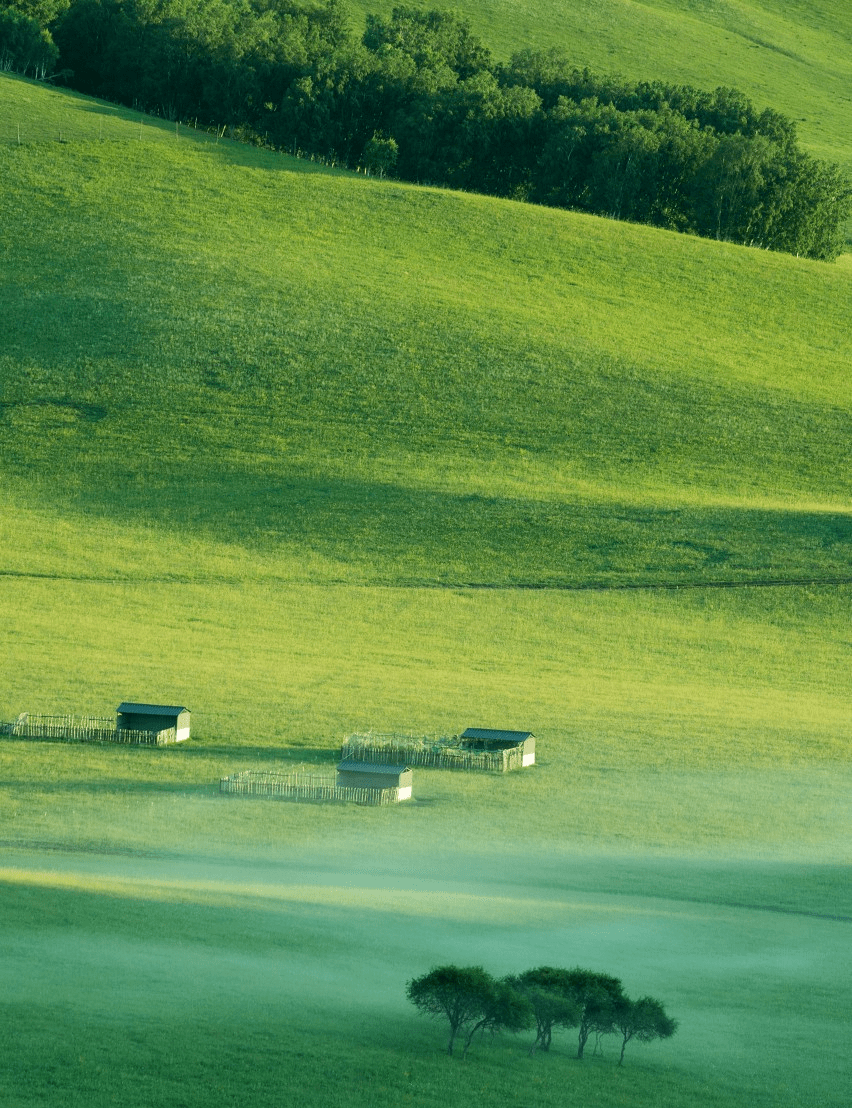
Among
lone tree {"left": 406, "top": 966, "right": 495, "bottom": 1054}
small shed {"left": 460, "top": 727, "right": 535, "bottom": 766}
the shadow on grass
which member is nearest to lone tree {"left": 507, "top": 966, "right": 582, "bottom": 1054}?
lone tree {"left": 406, "top": 966, "right": 495, "bottom": 1054}

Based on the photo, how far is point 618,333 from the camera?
310 ft

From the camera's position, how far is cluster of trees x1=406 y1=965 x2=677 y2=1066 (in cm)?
2533

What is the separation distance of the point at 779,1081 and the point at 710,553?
141 feet

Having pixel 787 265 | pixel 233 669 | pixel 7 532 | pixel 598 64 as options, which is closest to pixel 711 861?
pixel 233 669

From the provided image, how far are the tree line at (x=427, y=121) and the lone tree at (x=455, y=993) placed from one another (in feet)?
315

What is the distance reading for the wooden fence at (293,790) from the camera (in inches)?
1592

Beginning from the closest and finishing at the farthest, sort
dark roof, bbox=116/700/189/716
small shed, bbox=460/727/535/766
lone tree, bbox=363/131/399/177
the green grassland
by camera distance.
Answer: the green grassland, small shed, bbox=460/727/535/766, dark roof, bbox=116/700/189/716, lone tree, bbox=363/131/399/177

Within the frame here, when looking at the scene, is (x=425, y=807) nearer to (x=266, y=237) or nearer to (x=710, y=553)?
(x=710, y=553)

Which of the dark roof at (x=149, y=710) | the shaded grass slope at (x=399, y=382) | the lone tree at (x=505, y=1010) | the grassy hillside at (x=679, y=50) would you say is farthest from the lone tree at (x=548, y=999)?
the grassy hillside at (x=679, y=50)

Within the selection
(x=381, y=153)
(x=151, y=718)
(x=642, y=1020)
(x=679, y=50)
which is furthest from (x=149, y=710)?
(x=679, y=50)

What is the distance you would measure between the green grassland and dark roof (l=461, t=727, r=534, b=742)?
1.00 metres

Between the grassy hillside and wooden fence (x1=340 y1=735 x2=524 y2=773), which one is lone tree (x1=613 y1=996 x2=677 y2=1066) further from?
the grassy hillside

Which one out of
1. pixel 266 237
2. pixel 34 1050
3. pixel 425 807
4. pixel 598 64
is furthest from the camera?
pixel 598 64

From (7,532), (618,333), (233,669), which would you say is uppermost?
(618,333)
